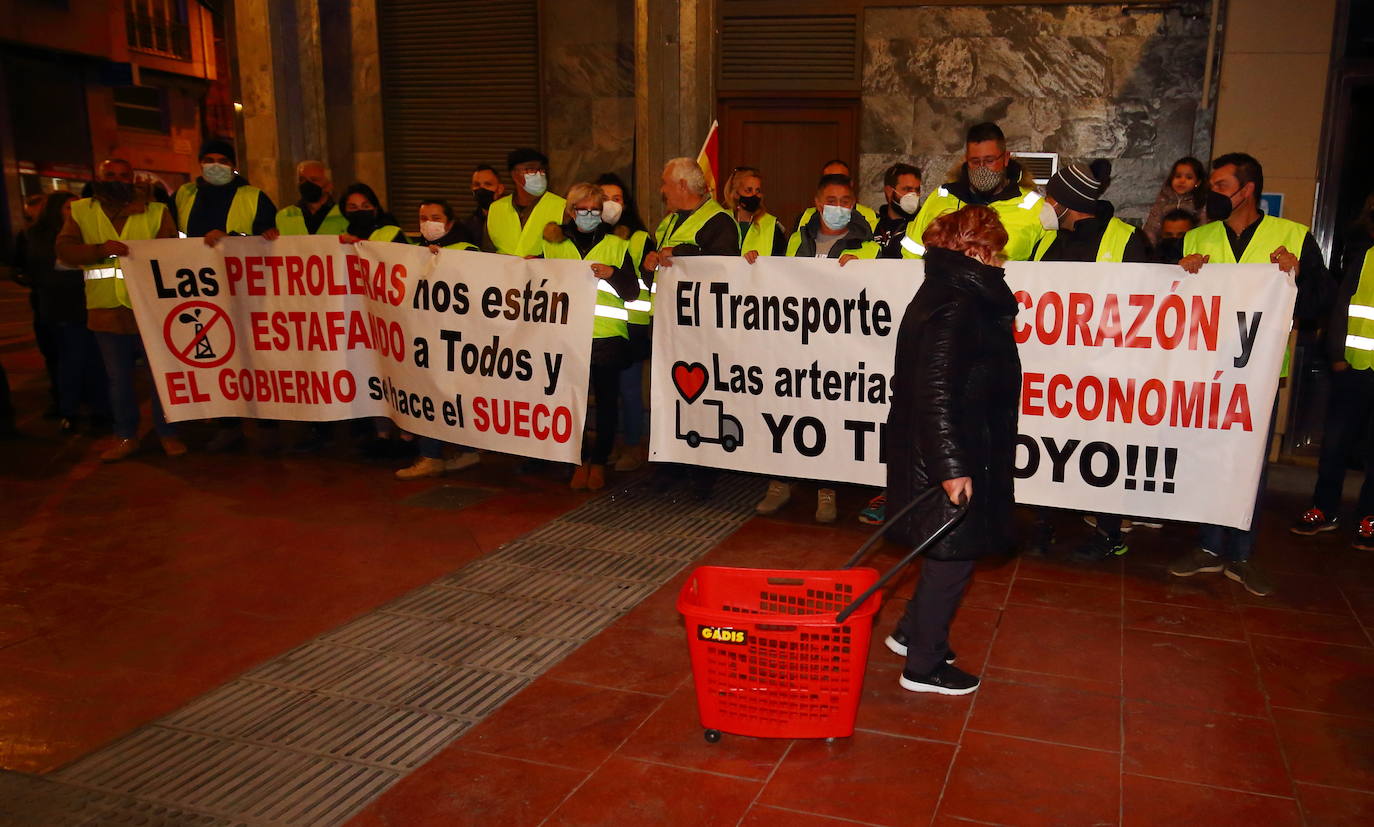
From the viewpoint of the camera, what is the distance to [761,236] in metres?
6.74

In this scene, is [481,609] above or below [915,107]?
below

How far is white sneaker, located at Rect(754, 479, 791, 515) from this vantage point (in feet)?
21.7

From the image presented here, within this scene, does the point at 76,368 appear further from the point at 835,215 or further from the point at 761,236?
the point at 835,215

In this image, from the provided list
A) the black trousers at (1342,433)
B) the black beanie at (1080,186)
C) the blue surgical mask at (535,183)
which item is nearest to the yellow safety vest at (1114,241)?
the black beanie at (1080,186)

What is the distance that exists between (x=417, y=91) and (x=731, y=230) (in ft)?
20.3

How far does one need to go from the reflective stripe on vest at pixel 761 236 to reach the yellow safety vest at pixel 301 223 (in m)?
3.24

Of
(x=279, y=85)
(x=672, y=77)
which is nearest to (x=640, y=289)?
(x=672, y=77)

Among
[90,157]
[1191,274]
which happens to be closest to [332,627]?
[1191,274]

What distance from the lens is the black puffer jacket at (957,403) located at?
374 centimetres

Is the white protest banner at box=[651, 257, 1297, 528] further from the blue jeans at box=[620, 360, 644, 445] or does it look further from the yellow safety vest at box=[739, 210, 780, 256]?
the blue jeans at box=[620, 360, 644, 445]

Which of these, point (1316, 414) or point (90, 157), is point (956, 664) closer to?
point (1316, 414)

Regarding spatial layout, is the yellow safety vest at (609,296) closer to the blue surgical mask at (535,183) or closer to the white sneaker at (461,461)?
the blue surgical mask at (535,183)

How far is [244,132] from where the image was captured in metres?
11.6

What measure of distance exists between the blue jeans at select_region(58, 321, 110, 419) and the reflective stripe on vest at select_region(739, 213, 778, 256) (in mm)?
5634
